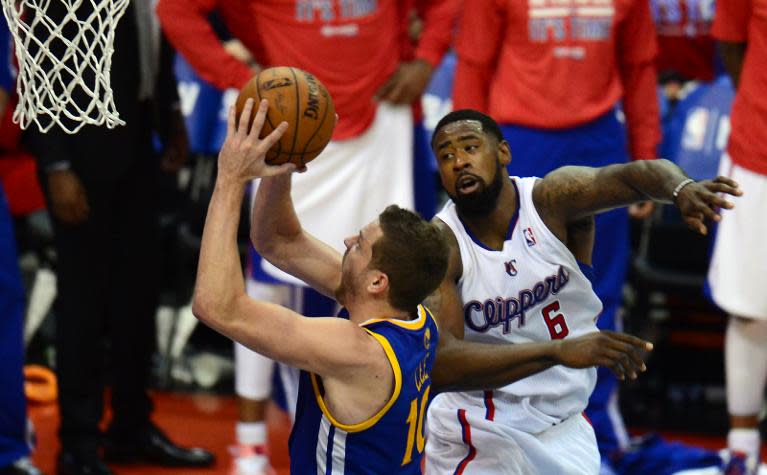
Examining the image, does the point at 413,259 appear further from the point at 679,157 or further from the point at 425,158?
the point at 679,157

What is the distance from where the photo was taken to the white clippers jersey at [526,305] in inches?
164

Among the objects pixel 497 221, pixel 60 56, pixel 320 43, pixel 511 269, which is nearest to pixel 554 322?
pixel 511 269

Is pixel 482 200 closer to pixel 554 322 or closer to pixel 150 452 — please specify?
pixel 554 322

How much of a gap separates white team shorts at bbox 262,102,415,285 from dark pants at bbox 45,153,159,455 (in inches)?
20.6

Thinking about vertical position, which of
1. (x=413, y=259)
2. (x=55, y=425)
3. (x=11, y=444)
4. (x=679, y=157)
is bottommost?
(x=55, y=425)

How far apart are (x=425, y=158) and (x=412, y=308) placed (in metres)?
2.03

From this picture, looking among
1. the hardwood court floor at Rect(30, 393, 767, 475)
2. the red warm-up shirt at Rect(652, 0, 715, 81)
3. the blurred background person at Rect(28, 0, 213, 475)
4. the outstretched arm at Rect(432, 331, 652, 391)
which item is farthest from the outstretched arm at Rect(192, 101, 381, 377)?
the red warm-up shirt at Rect(652, 0, 715, 81)

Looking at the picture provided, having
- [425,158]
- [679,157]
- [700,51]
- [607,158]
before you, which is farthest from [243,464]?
[700,51]

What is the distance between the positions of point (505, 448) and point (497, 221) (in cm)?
67

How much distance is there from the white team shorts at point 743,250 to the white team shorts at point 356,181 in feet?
3.91

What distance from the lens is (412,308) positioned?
3676 millimetres

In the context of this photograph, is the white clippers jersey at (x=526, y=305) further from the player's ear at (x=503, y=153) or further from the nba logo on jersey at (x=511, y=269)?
the player's ear at (x=503, y=153)

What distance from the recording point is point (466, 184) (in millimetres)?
4070

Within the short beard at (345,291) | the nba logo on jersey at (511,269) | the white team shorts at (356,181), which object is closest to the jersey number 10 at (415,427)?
the short beard at (345,291)
